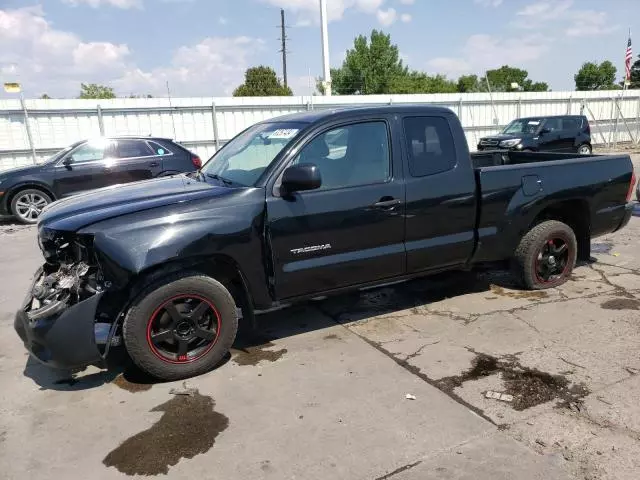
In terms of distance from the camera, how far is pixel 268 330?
15.0 feet

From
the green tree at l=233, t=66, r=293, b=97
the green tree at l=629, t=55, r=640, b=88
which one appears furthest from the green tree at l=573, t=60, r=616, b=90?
the green tree at l=233, t=66, r=293, b=97

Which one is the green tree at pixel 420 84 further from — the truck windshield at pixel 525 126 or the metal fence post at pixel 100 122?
the metal fence post at pixel 100 122

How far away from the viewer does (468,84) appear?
81188mm

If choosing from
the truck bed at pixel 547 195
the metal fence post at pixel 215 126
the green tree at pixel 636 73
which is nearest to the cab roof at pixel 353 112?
the truck bed at pixel 547 195

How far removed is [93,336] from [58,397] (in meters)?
0.59

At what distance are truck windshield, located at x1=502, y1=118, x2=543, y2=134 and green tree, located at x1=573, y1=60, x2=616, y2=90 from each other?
69588 millimetres

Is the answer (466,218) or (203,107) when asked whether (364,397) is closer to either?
(466,218)

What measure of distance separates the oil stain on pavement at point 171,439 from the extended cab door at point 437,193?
→ 6.93 ft

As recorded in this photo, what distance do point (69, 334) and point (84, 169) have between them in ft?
25.7

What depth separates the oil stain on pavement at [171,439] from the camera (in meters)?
2.78

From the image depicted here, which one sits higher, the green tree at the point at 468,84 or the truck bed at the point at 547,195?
the green tree at the point at 468,84

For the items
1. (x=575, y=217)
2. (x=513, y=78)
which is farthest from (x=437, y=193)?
(x=513, y=78)

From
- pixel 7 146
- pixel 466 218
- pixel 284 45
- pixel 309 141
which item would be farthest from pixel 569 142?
pixel 284 45

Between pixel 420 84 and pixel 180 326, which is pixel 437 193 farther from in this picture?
pixel 420 84
